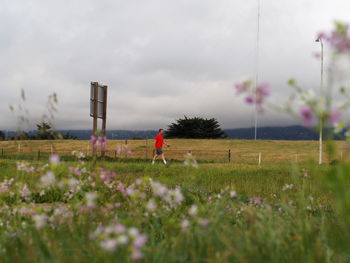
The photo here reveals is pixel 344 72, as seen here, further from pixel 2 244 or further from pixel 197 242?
pixel 2 244

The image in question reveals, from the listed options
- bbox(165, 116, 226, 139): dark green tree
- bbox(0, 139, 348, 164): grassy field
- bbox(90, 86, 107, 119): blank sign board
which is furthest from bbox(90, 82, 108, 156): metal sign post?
bbox(165, 116, 226, 139): dark green tree

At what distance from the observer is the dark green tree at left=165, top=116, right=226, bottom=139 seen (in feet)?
220

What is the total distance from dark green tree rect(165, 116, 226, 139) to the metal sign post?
44268 mm

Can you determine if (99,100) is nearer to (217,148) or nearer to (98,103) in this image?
(98,103)

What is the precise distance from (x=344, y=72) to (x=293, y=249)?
4.23 feet

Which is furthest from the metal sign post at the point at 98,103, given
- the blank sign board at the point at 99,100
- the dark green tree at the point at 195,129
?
the dark green tree at the point at 195,129

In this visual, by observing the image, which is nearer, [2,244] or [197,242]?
[197,242]

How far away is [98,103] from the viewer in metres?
22.9

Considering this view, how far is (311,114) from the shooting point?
6.07 ft

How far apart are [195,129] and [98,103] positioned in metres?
45.3

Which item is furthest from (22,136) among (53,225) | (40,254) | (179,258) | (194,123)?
(194,123)

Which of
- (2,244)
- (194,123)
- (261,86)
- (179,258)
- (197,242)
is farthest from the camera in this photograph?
(194,123)

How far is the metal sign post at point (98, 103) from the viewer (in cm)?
2234

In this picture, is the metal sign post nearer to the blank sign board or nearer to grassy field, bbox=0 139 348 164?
the blank sign board
